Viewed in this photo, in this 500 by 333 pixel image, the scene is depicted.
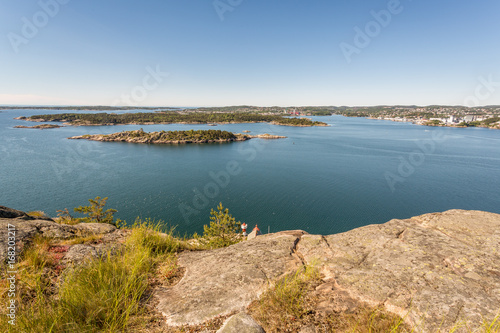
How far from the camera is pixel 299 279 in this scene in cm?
338

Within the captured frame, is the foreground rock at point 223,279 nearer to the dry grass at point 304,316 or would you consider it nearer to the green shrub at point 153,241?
the dry grass at point 304,316

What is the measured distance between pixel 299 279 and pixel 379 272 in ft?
4.93

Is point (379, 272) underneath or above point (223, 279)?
above

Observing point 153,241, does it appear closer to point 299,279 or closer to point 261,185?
point 299,279

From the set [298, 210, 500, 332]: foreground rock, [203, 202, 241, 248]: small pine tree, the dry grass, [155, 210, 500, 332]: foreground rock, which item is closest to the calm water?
[203, 202, 241, 248]: small pine tree

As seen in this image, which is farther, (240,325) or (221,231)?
(221,231)

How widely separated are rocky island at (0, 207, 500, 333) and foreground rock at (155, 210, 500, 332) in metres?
0.02

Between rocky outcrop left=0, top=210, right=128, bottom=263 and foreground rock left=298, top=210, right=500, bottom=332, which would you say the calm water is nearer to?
rocky outcrop left=0, top=210, right=128, bottom=263

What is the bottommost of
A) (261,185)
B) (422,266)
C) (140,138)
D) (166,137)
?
(261,185)

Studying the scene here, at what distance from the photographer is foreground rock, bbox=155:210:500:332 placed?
2779 millimetres

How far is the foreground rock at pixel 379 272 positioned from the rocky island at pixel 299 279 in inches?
0.7

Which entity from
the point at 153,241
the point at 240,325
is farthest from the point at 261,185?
the point at 240,325

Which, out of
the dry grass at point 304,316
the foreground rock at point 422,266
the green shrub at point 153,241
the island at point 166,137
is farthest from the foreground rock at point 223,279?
the island at point 166,137

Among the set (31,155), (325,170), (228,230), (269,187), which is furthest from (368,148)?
(31,155)
